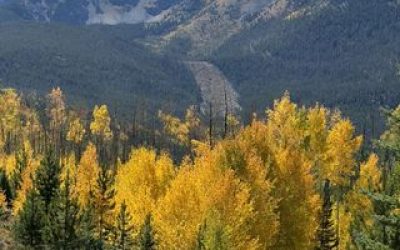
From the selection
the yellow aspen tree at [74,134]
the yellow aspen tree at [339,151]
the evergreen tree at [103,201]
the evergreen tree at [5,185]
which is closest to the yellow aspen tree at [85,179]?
the evergreen tree at [103,201]

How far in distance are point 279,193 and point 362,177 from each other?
95.6 feet

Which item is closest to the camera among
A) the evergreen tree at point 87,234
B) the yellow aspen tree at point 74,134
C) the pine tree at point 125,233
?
the evergreen tree at point 87,234

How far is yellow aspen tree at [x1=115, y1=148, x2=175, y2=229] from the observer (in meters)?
62.7

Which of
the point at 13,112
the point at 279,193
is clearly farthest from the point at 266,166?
the point at 13,112

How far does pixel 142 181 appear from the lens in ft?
215

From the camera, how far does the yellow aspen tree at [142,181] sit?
6270 centimetres

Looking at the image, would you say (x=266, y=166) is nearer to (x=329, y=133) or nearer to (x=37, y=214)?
(x=37, y=214)

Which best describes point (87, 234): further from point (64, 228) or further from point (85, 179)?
point (85, 179)

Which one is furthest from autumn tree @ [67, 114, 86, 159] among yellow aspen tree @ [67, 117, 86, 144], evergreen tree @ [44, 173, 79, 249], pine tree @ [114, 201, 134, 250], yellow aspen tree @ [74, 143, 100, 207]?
evergreen tree @ [44, 173, 79, 249]

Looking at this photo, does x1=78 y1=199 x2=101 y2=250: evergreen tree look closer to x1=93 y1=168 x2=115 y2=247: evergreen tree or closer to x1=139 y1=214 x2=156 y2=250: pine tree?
x1=139 y1=214 x2=156 y2=250: pine tree

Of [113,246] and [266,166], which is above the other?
[266,166]

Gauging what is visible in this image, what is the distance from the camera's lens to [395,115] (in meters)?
21.2

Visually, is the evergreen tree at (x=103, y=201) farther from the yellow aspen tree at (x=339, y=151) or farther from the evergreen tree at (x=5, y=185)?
the yellow aspen tree at (x=339, y=151)

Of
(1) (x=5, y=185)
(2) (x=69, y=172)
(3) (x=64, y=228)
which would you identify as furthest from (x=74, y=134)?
(3) (x=64, y=228)
